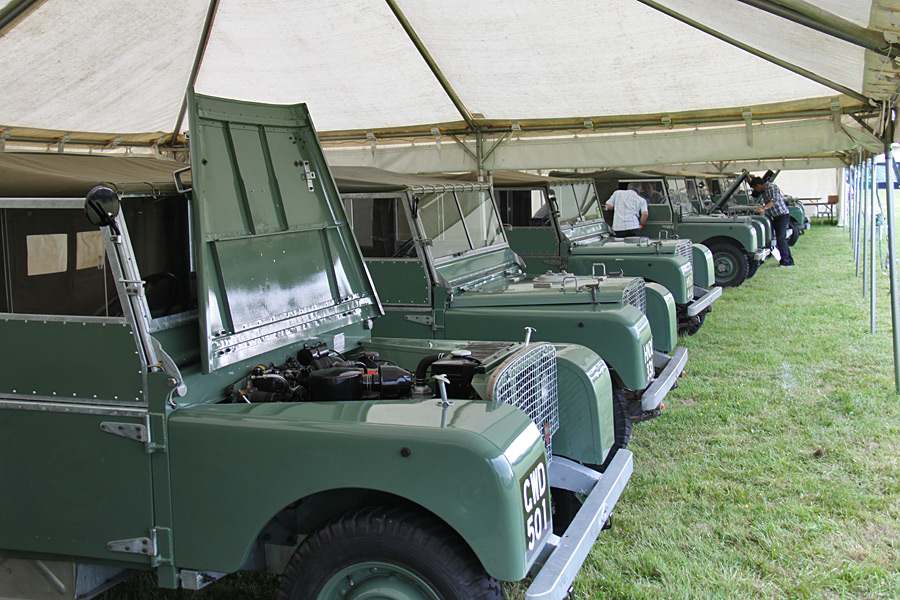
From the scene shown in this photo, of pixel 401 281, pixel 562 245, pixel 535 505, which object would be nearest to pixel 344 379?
pixel 535 505

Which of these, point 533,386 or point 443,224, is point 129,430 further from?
point 443,224

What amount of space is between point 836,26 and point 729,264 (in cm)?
818

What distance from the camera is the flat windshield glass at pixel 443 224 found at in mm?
5312

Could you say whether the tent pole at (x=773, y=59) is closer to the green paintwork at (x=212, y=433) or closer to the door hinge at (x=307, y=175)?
the door hinge at (x=307, y=175)

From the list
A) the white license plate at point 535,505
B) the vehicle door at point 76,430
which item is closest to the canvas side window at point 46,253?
the vehicle door at point 76,430

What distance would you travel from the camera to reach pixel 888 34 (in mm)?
3951

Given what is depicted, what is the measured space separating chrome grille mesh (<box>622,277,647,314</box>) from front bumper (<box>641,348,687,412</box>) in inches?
15.2

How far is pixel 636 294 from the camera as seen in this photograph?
5.48 m

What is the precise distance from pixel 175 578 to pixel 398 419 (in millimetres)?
917

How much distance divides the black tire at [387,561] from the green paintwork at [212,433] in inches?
3.8

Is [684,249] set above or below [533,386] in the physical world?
above

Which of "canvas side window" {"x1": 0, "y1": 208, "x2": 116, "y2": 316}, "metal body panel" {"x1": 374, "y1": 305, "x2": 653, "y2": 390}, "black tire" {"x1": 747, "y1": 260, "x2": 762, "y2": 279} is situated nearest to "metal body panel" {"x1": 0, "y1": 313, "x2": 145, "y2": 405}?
"canvas side window" {"x1": 0, "y1": 208, "x2": 116, "y2": 316}

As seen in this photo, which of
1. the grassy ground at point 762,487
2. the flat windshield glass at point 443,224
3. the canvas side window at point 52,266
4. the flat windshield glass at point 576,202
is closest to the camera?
the canvas side window at point 52,266

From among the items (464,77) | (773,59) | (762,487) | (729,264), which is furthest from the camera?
(729,264)
